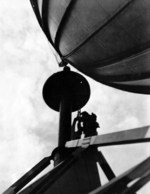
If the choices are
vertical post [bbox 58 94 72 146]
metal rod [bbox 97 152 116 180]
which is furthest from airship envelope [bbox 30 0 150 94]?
metal rod [bbox 97 152 116 180]

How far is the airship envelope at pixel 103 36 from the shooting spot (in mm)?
4762

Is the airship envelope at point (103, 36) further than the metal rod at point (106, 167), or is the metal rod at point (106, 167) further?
the metal rod at point (106, 167)

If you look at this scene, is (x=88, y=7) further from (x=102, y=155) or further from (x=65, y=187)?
(x=65, y=187)

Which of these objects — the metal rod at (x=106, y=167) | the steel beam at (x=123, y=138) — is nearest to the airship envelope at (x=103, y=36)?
the steel beam at (x=123, y=138)

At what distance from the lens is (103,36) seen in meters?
5.43

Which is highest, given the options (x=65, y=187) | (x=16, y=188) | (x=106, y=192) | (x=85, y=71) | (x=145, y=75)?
(x=85, y=71)

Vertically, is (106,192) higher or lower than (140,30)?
lower

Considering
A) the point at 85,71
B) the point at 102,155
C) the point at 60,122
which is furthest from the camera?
the point at 85,71

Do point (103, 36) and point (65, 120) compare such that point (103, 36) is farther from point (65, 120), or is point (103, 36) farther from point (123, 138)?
point (65, 120)

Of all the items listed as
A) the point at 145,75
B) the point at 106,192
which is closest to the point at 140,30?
the point at 145,75

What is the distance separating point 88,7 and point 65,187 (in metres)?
2.93

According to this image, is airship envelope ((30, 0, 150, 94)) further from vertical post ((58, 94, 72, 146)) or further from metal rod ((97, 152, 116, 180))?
metal rod ((97, 152, 116, 180))

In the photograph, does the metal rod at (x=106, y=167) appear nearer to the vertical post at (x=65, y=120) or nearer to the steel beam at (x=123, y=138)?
the steel beam at (x=123, y=138)

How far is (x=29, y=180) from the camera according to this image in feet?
18.9
